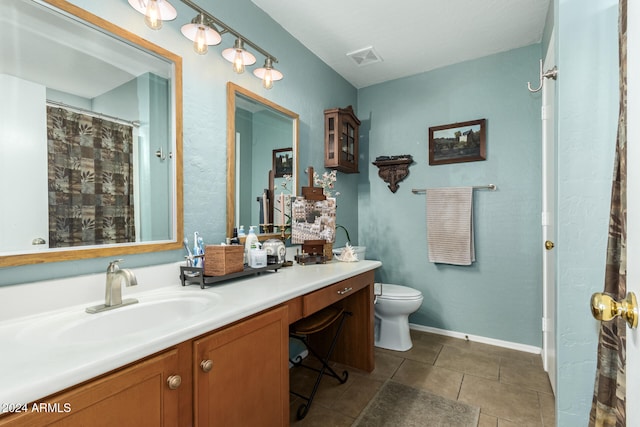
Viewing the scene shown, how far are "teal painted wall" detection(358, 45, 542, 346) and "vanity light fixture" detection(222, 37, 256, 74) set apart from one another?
1.81 meters

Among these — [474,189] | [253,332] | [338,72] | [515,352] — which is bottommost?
[515,352]

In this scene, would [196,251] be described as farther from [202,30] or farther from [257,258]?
[202,30]

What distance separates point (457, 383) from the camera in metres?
2.06

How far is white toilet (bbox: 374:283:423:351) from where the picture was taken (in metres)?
2.46

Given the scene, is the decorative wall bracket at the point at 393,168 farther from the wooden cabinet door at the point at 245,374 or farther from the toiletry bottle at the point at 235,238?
the wooden cabinet door at the point at 245,374

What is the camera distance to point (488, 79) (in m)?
2.68

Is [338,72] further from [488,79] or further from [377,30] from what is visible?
[488,79]

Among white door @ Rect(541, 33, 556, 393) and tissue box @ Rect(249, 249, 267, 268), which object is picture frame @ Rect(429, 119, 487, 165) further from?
tissue box @ Rect(249, 249, 267, 268)

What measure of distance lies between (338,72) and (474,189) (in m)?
1.68

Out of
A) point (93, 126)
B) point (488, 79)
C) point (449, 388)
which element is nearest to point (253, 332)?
point (93, 126)

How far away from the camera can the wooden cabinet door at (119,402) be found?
63 cm

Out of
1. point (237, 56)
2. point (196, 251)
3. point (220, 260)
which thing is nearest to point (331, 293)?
point (220, 260)

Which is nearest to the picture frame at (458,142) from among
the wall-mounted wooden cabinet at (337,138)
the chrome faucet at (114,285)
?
the wall-mounted wooden cabinet at (337,138)

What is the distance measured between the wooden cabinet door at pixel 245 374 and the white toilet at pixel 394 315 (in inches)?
53.5
